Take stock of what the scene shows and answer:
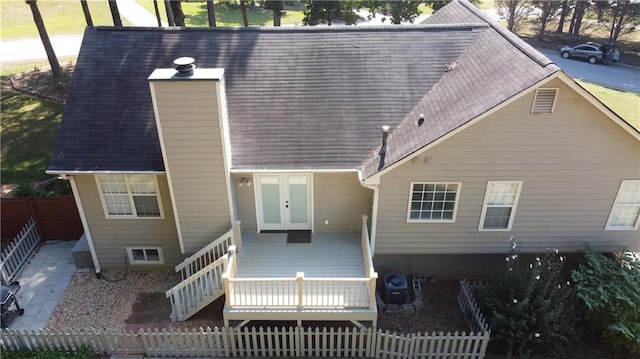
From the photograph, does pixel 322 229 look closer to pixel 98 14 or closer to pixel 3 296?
pixel 3 296

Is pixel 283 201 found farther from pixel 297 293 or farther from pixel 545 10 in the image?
pixel 545 10

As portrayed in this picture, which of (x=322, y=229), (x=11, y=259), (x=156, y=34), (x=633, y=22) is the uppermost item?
(x=156, y=34)

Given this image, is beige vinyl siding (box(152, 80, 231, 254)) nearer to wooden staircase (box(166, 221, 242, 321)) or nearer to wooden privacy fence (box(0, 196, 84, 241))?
wooden staircase (box(166, 221, 242, 321))

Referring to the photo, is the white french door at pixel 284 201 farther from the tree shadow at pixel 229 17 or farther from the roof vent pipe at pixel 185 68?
the tree shadow at pixel 229 17

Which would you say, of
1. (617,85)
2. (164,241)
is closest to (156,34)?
(164,241)

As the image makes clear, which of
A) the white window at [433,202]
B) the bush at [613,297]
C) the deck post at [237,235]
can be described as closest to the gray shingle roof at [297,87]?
the white window at [433,202]

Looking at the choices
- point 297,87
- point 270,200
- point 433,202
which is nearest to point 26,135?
point 270,200
